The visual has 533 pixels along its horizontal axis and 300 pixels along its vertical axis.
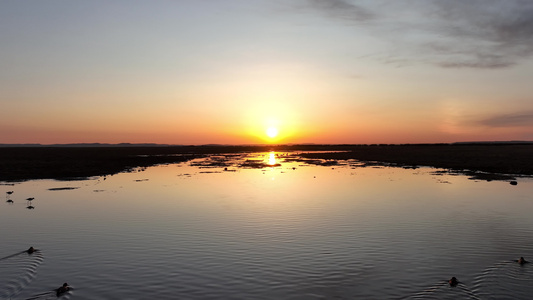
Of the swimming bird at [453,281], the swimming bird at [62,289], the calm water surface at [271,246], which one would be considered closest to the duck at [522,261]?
the calm water surface at [271,246]

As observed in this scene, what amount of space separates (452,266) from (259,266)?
7.06 metres

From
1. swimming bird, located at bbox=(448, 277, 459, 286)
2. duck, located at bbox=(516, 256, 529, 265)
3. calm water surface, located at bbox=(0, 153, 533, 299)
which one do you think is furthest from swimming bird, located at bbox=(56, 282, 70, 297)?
duck, located at bbox=(516, 256, 529, 265)

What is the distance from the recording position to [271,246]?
17703mm

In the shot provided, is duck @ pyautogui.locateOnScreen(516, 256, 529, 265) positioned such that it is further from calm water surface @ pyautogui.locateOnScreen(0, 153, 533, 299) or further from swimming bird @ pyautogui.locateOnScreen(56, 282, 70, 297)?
swimming bird @ pyautogui.locateOnScreen(56, 282, 70, 297)

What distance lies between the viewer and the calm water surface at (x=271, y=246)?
12.7 meters

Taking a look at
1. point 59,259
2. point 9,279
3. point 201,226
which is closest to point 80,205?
point 201,226

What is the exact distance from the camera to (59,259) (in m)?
16.1

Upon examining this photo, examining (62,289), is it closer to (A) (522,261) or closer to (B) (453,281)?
(B) (453,281)

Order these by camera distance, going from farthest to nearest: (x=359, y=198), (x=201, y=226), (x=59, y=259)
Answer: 1. (x=359, y=198)
2. (x=201, y=226)
3. (x=59, y=259)

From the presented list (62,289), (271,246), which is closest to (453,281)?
→ (271,246)

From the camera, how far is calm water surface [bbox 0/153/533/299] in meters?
12.7

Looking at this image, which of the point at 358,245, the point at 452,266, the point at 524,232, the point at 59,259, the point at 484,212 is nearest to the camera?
the point at 452,266

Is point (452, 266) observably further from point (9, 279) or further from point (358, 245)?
point (9, 279)

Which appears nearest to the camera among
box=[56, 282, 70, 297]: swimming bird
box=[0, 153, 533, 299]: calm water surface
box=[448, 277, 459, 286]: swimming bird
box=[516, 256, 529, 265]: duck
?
box=[56, 282, 70, 297]: swimming bird
